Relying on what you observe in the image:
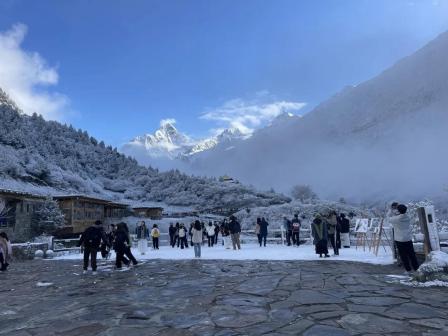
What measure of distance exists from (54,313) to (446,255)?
720cm

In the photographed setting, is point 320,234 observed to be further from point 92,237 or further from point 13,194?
point 13,194

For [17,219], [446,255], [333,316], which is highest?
[17,219]

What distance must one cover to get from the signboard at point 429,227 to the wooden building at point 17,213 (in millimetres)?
27713

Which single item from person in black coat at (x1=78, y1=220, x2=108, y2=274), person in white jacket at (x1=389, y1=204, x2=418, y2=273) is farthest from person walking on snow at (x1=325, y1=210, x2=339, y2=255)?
person in black coat at (x1=78, y1=220, x2=108, y2=274)

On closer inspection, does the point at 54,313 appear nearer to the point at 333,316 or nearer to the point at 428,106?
the point at 333,316

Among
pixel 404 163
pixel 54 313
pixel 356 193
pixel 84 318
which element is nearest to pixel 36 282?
pixel 54 313

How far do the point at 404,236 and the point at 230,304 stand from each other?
453 cm

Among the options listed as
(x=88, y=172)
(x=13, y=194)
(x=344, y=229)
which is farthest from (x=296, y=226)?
(x=88, y=172)

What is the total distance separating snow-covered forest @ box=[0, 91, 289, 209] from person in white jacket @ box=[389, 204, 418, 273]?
50.8 m

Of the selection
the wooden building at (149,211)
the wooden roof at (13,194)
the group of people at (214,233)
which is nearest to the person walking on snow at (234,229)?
the group of people at (214,233)

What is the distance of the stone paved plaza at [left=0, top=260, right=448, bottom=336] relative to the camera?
15.9 feet

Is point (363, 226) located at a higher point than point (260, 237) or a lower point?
higher

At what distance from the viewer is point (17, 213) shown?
29703 millimetres

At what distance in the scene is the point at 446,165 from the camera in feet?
329
